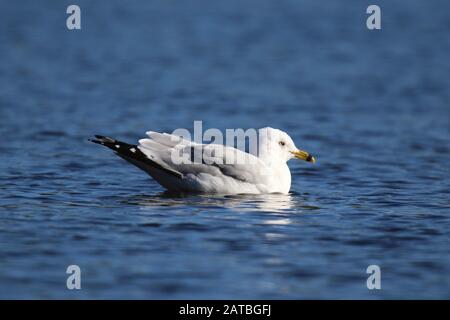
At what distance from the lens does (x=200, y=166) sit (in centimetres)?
1155

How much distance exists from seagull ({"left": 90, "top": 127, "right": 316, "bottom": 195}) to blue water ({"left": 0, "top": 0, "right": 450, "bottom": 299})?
212 mm

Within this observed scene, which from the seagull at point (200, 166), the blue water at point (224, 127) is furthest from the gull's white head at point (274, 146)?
the blue water at point (224, 127)

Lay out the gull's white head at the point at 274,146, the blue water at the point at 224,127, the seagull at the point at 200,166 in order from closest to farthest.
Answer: the blue water at the point at 224,127, the seagull at the point at 200,166, the gull's white head at the point at 274,146

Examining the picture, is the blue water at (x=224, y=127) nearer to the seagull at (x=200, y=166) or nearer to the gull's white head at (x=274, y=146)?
the seagull at (x=200, y=166)

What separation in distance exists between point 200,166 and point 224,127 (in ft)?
18.7

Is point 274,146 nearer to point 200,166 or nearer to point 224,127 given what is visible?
point 200,166

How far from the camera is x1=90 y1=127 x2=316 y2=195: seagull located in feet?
37.9

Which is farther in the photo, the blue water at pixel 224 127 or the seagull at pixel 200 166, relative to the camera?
the seagull at pixel 200 166

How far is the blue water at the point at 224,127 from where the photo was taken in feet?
28.8

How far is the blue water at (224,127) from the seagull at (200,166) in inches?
8.4

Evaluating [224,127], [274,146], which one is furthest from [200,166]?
[224,127]

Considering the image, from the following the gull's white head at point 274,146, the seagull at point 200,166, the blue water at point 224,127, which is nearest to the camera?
the blue water at point 224,127
